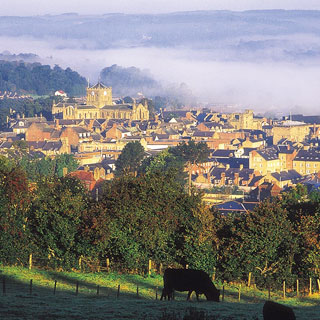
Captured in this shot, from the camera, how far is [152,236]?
1162 inches

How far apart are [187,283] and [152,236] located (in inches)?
290

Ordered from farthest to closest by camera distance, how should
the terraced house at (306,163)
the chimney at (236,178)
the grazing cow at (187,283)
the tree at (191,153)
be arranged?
1. the terraced house at (306,163)
2. the tree at (191,153)
3. the chimney at (236,178)
4. the grazing cow at (187,283)

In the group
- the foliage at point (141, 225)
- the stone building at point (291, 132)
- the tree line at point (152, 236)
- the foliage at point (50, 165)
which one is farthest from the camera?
the stone building at point (291, 132)

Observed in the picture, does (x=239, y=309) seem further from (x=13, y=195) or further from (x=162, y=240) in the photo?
(x=13, y=195)

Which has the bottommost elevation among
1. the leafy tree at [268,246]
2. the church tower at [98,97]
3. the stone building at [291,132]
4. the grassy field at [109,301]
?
the grassy field at [109,301]

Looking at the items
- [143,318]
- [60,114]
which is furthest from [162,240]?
[60,114]

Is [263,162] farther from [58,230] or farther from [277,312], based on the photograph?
[277,312]

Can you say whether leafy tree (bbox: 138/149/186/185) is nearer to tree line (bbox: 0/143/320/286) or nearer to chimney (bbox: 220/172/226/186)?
chimney (bbox: 220/172/226/186)

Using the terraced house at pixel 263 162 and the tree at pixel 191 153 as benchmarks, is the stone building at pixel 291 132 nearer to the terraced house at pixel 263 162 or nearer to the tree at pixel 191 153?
the terraced house at pixel 263 162

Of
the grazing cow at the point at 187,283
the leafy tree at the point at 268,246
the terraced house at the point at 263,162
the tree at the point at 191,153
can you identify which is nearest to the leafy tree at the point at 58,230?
the leafy tree at the point at 268,246

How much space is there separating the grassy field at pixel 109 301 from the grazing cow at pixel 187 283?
0.33m

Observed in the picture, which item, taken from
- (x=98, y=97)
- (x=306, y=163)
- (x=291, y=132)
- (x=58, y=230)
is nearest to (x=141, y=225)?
(x=58, y=230)

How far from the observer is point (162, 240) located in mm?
29516

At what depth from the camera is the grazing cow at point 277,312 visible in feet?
53.9
